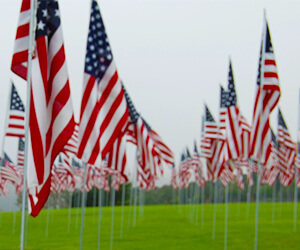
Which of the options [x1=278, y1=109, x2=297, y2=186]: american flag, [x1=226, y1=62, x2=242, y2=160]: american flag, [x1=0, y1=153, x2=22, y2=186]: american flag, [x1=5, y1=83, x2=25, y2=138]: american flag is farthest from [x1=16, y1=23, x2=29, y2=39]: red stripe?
[x1=278, y1=109, x2=297, y2=186]: american flag

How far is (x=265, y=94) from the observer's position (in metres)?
16.1

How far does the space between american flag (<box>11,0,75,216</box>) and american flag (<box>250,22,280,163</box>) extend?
24.0ft

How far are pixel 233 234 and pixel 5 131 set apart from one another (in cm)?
1337

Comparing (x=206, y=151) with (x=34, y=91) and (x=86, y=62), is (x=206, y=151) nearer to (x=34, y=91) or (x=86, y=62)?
(x=86, y=62)

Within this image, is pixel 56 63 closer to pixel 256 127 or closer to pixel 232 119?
pixel 256 127

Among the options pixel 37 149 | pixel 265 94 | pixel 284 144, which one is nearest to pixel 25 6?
pixel 37 149

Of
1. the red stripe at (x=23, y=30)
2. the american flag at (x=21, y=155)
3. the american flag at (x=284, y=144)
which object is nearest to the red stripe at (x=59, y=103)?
the red stripe at (x=23, y=30)

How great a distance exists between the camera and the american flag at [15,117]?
21.6m

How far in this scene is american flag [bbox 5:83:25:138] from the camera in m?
21.6

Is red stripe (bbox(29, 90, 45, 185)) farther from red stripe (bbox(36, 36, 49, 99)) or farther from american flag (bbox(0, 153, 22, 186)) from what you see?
american flag (bbox(0, 153, 22, 186))

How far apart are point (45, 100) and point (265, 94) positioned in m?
8.19

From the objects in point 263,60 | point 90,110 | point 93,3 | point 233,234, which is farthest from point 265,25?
point 233,234

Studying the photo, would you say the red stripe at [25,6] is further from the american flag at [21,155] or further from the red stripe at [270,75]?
the american flag at [21,155]

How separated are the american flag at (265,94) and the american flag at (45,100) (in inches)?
288
